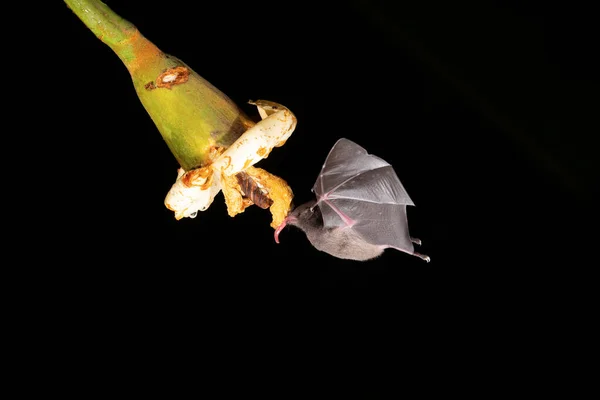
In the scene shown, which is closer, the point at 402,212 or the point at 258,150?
the point at 258,150

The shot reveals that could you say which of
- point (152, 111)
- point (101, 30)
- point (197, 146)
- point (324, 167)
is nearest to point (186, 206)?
point (197, 146)

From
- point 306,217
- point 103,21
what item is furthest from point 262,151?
point 103,21

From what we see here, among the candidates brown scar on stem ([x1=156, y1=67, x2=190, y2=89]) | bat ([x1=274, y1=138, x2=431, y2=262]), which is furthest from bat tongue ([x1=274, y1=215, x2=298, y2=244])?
brown scar on stem ([x1=156, y1=67, x2=190, y2=89])

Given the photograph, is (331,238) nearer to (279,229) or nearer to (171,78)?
(279,229)

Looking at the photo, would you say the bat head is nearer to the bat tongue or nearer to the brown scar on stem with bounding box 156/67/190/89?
the bat tongue

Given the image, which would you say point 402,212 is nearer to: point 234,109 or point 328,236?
point 328,236

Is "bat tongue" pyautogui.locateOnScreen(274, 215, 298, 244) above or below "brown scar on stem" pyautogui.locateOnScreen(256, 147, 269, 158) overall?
below

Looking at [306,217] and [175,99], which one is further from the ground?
[175,99]
